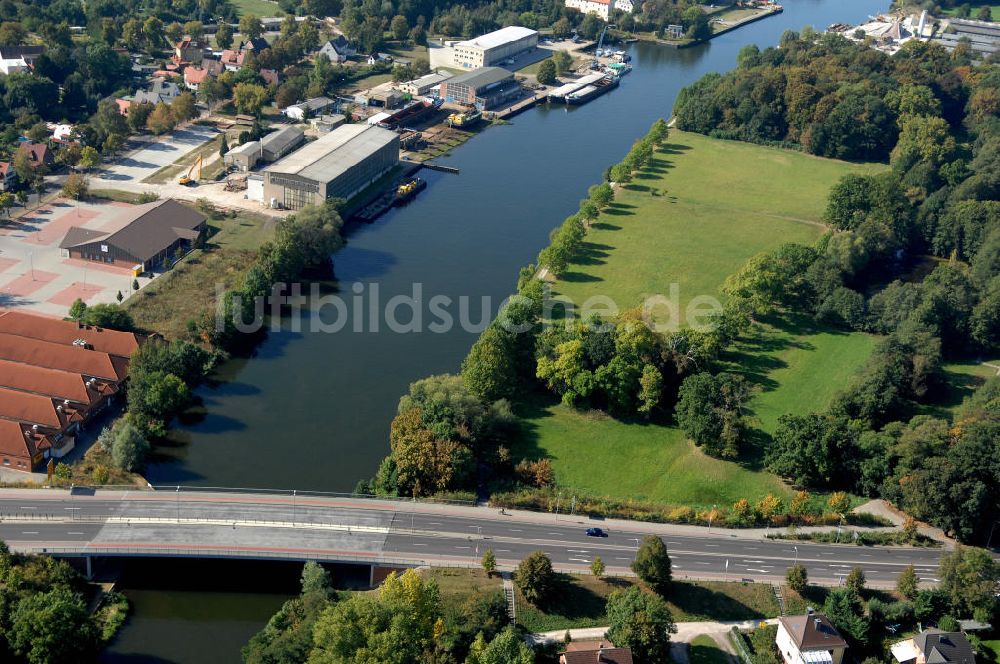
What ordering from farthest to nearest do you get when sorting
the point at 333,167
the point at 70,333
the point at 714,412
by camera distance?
the point at 333,167 < the point at 70,333 < the point at 714,412

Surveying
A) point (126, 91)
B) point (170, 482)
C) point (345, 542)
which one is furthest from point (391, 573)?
point (126, 91)

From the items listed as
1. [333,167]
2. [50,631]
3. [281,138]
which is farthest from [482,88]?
[50,631]

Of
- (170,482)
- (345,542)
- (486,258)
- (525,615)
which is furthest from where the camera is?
(486,258)

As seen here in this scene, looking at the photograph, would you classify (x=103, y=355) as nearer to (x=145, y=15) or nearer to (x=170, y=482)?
(x=170, y=482)

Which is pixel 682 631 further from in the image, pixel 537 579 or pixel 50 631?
pixel 50 631

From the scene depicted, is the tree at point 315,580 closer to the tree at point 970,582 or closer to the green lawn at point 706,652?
the green lawn at point 706,652

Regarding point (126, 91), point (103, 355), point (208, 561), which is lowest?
point (208, 561)
